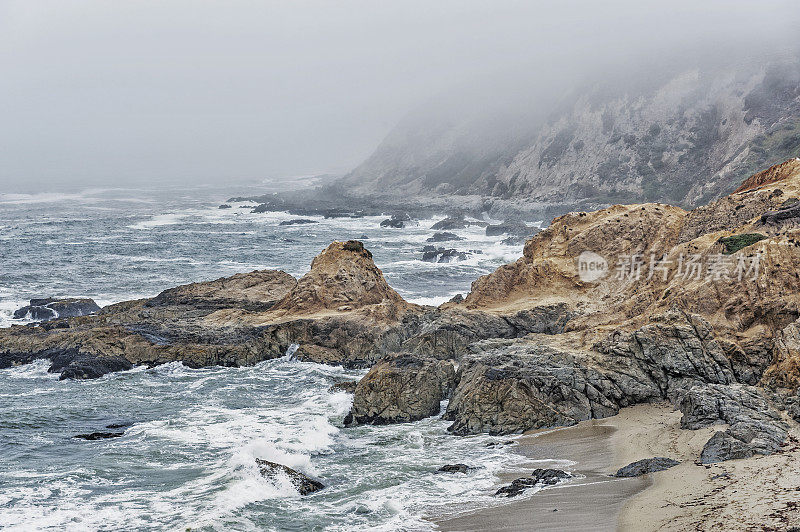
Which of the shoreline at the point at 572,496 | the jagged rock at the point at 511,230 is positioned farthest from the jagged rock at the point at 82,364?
the jagged rock at the point at 511,230

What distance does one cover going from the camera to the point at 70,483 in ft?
55.0

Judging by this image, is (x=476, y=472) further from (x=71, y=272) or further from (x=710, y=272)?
(x=71, y=272)

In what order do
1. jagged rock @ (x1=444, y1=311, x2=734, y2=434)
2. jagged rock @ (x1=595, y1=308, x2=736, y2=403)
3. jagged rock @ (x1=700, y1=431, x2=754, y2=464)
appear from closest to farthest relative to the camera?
jagged rock @ (x1=700, y1=431, x2=754, y2=464)
jagged rock @ (x1=444, y1=311, x2=734, y2=434)
jagged rock @ (x1=595, y1=308, x2=736, y2=403)

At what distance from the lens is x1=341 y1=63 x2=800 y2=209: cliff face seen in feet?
234

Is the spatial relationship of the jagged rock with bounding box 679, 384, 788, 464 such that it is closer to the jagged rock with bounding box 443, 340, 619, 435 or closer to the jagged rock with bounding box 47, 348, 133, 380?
the jagged rock with bounding box 443, 340, 619, 435

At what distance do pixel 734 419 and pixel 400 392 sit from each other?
9.17 metres

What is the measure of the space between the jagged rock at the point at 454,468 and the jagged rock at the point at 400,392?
4294 millimetres

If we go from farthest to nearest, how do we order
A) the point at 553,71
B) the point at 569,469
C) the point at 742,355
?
the point at 553,71, the point at 742,355, the point at 569,469

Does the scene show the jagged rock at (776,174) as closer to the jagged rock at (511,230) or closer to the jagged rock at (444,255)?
the jagged rock at (444,255)

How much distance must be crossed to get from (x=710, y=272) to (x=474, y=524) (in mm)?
12362

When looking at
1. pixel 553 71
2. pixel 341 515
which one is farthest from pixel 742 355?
pixel 553 71

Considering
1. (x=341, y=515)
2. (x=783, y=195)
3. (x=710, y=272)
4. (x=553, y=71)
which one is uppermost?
(x=553, y=71)

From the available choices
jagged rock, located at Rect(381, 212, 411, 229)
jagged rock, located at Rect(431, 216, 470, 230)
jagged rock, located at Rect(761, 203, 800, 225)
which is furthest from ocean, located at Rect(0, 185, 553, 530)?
jagged rock, located at Rect(381, 212, 411, 229)

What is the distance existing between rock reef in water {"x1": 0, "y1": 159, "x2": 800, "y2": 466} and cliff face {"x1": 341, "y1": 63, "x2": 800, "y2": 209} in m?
41.8
